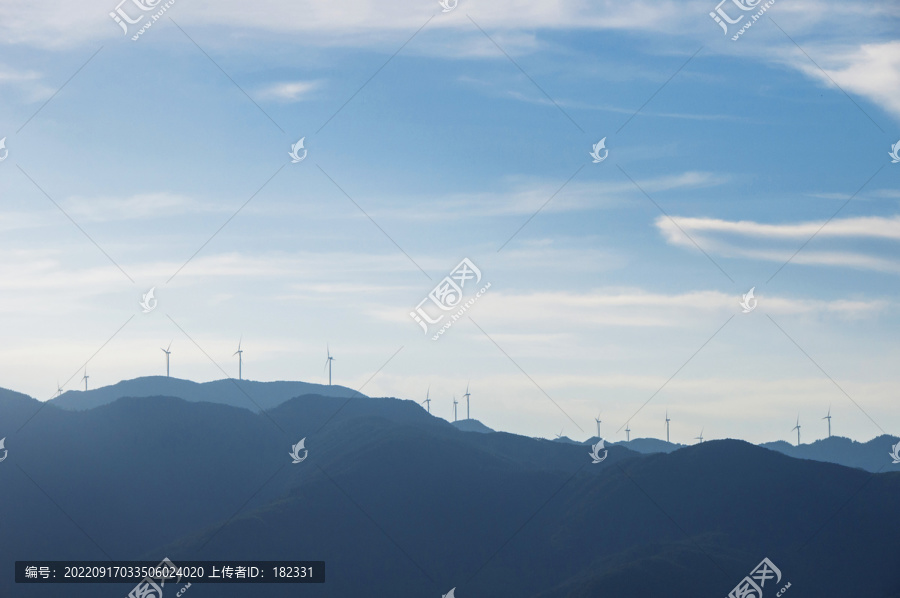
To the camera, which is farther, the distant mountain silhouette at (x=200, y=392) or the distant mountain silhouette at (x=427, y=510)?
the distant mountain silhouette at (x=200, y=392)

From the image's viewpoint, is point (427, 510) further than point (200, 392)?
No

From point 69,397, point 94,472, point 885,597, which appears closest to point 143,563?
point 94,472

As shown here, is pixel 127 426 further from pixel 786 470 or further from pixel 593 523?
pixel 786 470

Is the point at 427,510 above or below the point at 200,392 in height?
below

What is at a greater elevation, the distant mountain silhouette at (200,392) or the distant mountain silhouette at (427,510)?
the distant mountain silhouette at (200,392)
